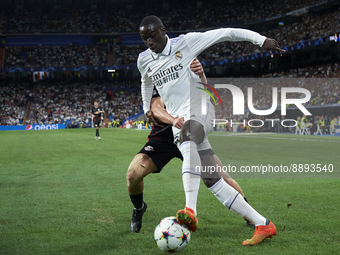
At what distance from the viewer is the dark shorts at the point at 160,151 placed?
4216 mm

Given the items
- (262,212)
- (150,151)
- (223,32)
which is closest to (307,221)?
(262,212)

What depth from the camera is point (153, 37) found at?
→ 148 inches

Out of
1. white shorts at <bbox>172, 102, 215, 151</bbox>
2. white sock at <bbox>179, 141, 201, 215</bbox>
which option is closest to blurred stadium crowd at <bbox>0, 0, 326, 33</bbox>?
white shorts at <bbox>172, 102, 215, 151</bbox>

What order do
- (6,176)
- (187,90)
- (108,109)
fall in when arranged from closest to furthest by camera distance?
(187,90) → (6,176) → (108,109)

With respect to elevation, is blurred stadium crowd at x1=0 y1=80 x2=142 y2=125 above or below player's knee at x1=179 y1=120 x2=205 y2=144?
A: above

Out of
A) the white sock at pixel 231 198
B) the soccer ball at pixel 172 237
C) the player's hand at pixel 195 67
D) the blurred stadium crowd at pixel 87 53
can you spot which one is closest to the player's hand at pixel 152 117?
the player's hand at pixel 195 67

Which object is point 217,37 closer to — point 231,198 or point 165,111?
point 165,111

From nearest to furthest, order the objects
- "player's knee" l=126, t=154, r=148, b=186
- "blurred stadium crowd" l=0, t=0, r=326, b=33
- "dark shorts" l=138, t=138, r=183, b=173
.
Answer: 1. "player's knee" l=126, t=154, r=148, b=186
2. "dark shorts" l=138, t=138, r=183, b=173
3. "blurred stadium crowd" l=0, t=0, r=326, b=33

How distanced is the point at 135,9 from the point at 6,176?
51.6m

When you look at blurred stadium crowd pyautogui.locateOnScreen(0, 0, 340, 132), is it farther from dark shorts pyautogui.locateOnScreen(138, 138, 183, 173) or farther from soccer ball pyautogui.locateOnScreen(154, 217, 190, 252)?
soccer ball pyautogui.locateOnScreen(154, 217, 190, 252)

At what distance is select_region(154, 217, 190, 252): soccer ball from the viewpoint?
3201mm

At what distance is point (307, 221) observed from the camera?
412 centimetres

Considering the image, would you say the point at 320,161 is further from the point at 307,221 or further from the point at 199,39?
the point at 199,39

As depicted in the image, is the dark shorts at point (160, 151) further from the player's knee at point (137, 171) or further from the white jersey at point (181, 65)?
the white jersey at point (181, 65)
